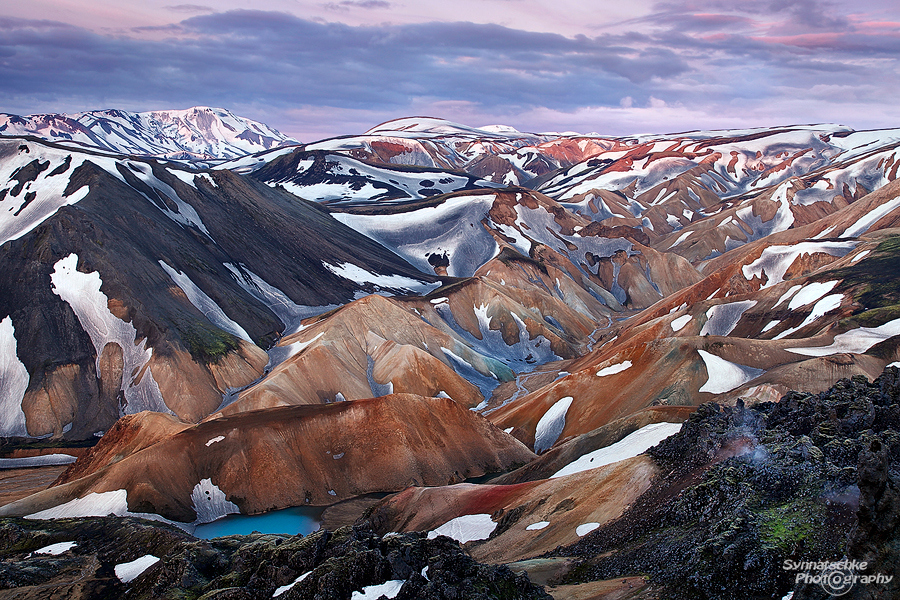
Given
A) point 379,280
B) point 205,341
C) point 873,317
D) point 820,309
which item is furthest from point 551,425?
point 379,280

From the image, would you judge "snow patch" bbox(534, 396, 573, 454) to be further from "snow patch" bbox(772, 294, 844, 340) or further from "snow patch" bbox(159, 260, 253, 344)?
"snow patch" bbox(159, 260, 253, 344)

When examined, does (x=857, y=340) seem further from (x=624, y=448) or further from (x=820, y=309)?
(x=624, y=448)

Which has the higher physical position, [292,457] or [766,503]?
[766,503]

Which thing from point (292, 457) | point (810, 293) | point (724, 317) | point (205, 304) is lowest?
point (292, 457)

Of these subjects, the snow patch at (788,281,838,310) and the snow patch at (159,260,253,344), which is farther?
the snow patch at (159,260,253,344)

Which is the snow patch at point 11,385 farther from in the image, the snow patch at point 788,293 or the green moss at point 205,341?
the snow patch at point 788,293

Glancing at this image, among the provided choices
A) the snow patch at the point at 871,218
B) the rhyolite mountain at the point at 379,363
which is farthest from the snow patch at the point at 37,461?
the snow patch at the point at 871,218

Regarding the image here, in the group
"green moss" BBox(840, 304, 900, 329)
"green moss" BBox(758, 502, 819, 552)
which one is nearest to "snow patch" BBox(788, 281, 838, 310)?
"green moss" BBox(840, 304, 900, 329)

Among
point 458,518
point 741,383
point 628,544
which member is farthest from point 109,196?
point 628,544
